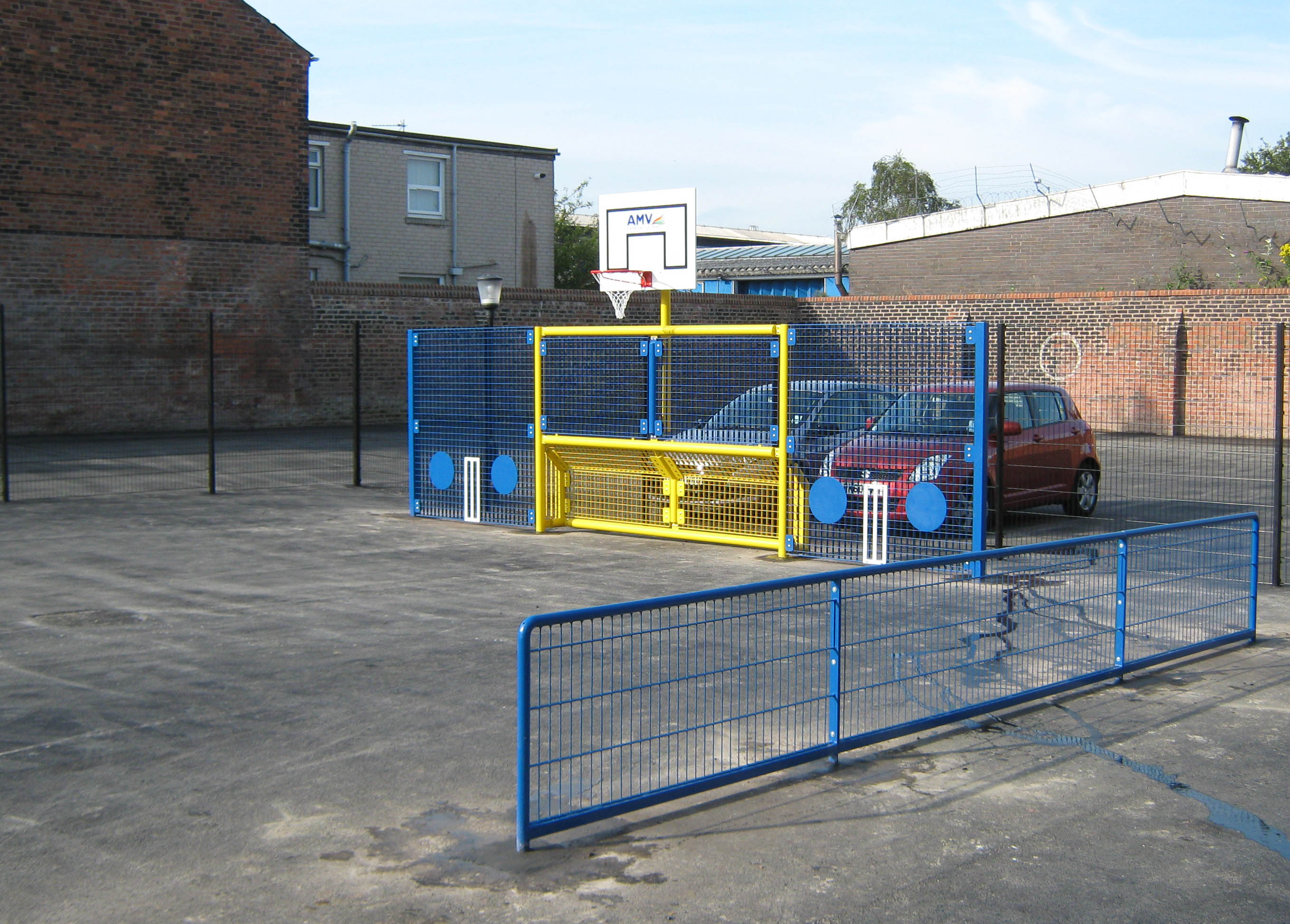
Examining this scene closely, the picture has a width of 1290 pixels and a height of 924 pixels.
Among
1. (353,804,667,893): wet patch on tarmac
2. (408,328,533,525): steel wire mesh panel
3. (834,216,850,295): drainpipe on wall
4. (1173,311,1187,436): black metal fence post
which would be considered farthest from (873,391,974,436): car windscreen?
(834,216,850,295): drainpipe on wall

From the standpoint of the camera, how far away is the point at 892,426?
1120cm

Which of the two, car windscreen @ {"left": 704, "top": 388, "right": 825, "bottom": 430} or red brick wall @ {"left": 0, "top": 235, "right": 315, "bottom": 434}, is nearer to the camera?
car windscreen @ {"left": 704, "top": 388, "right": 825, "bottom": 430}

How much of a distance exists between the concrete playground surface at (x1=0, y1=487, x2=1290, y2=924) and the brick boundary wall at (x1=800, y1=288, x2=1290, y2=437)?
10.6 metres

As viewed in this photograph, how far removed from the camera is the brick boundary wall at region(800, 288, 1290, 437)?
60.6 feet

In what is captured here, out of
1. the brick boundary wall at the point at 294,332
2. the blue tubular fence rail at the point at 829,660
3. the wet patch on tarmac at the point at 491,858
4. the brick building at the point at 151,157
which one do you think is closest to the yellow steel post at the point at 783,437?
the blue tubular fence rail at the point at 829,660

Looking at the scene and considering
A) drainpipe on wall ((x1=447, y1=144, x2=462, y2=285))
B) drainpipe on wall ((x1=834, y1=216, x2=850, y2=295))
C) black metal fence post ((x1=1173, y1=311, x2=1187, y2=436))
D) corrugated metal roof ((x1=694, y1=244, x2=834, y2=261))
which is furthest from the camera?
corrugated metal roof ((x1=694, y1=244, x2=834, y2=261))

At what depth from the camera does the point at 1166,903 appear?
439cm

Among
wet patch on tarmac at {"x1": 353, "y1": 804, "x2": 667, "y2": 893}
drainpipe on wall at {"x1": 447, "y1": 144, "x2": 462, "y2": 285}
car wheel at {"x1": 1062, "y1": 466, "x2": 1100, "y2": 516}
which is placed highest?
drainpipe on wall at {"x1": 447, "y1": 144, "x2": 462, "y2": 285}

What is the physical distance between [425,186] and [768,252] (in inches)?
703

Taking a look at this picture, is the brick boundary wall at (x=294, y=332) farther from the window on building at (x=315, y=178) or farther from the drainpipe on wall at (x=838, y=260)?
the drainpipe on wall at (x=838, y=260)

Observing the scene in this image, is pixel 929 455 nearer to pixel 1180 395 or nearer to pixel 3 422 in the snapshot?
pixel 1180 395

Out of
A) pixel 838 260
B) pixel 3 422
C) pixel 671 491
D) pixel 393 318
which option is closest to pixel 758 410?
pixel 671 491

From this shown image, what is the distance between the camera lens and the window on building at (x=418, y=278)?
35.5 m

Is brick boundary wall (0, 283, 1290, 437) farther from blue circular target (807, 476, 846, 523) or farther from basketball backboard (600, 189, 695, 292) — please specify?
blue circular target (807, 476, 846, 523)
